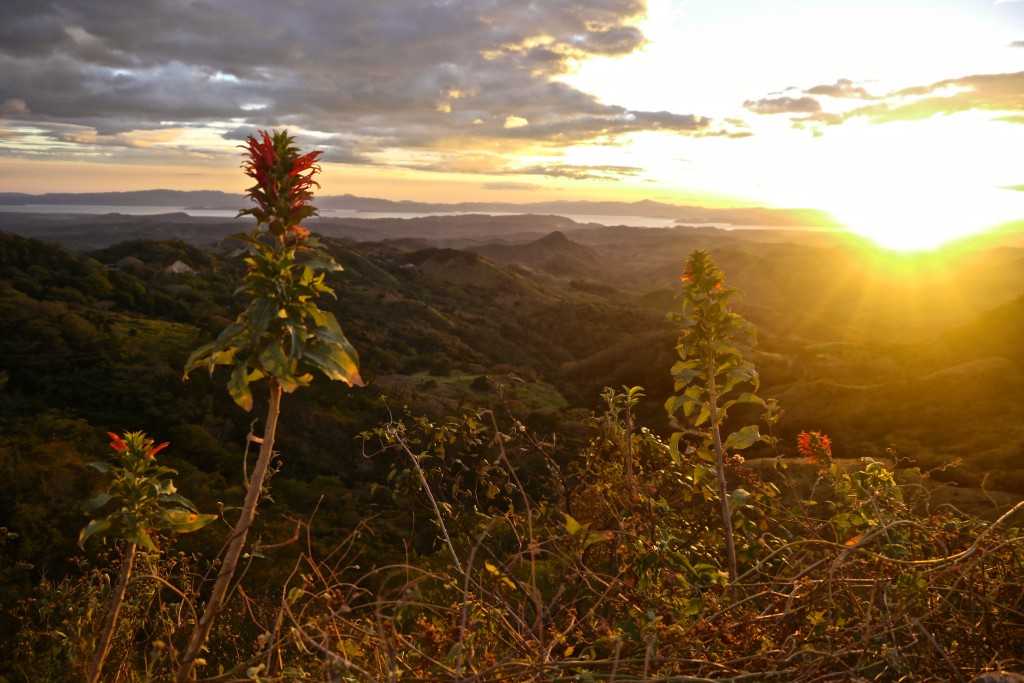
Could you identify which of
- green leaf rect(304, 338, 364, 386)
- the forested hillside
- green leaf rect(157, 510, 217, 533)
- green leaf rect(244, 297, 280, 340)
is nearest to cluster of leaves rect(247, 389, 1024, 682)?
the forested hillside

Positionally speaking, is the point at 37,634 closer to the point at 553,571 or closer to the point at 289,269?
the point at 553,571

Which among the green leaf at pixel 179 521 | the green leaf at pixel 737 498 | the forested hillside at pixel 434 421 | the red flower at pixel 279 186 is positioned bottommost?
the forested hillside at pixel 434 421

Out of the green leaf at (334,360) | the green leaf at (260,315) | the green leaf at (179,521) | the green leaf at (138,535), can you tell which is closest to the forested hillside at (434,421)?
the green leaf at (260,315)

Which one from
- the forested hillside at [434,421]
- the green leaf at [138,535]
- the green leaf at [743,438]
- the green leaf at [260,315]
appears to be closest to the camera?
the green leaf at [260,315]

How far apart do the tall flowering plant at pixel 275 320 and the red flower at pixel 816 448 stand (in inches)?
185

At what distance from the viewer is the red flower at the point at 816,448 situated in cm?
554

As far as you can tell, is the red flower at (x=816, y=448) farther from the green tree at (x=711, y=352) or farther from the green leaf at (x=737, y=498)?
the green leaf at (x=737, y=498)

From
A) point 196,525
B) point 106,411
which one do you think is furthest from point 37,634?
point 106,411

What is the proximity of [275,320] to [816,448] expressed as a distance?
17.1ft

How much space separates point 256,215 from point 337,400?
117ft

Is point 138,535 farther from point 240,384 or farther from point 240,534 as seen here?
point 240,384

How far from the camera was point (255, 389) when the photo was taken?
122 ft

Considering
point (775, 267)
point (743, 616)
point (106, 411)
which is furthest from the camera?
point (775, 267)

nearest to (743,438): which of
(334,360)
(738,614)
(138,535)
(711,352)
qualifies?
(711,352)
